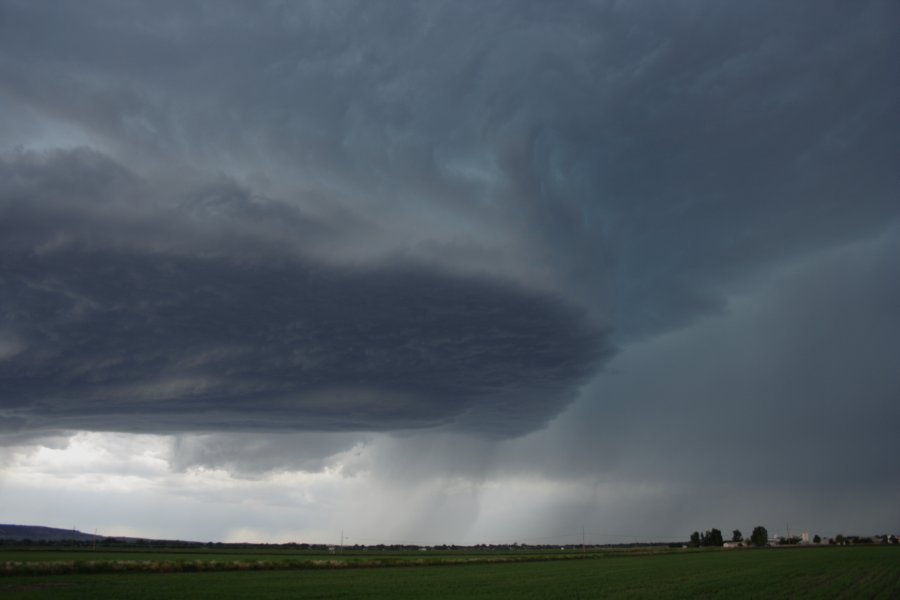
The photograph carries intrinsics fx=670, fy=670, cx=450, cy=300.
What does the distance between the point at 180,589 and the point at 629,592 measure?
3745cm

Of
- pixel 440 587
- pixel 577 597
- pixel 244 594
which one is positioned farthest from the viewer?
pixel 440 587

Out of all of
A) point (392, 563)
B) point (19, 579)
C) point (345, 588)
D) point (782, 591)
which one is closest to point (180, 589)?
point (345, 588)

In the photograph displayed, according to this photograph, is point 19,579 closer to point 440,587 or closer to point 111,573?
point 111,573

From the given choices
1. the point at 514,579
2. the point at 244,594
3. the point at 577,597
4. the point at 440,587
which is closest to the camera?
the point at 577,597

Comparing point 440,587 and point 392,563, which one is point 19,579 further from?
point 392,563

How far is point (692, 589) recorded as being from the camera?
5750 centimetres

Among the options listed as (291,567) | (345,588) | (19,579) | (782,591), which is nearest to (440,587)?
(345,588)

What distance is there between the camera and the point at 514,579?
244 feet

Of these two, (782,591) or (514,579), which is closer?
(782,591)

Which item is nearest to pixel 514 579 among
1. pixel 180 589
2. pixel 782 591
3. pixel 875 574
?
pixel 782 591

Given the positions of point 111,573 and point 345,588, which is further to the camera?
point 111,573

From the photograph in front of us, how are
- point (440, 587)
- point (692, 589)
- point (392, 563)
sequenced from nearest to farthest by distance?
1. point (692, 589)
2. point (440, 587)
3. point (392, 563)

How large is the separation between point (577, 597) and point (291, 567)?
208 feet

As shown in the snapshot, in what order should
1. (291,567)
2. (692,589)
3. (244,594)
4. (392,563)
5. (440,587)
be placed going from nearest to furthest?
(244,594)
(692,589)
(440,587)
(291,567)
(392,563)
